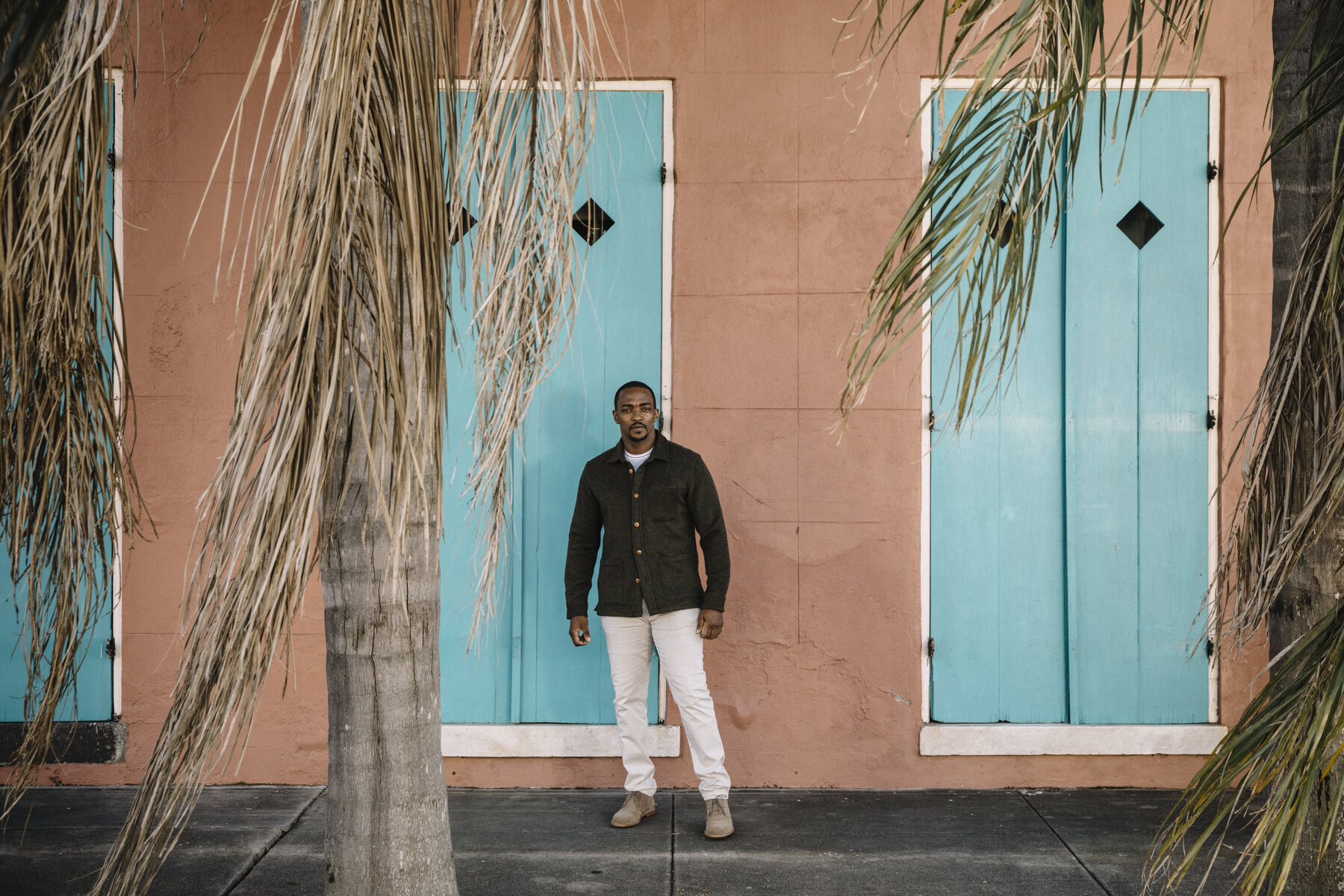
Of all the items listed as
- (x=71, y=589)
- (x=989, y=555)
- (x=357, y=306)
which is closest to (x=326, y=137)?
(x=357, y=306)

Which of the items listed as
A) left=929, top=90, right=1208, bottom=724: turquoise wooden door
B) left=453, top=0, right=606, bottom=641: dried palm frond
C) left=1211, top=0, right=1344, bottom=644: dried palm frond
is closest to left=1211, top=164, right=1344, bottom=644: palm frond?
left=1211, top=0, right=1344, bottom=644: dried palm frond

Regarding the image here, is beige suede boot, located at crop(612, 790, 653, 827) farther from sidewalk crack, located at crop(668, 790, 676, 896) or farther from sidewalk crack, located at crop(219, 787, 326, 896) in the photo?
sidewalk crack, located at crop(219, 787, 326, 896)

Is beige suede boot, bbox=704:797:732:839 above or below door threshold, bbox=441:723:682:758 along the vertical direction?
below

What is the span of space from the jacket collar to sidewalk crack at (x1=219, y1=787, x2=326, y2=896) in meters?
2.06

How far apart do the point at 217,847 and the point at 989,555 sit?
3.62 m

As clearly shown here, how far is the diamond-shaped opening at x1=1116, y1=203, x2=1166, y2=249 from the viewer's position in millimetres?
4707

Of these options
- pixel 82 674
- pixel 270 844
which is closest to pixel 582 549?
pixel 270 844

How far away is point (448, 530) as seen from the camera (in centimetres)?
475

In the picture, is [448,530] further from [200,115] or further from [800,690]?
[200,115]

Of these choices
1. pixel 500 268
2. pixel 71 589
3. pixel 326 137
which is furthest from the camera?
pixel 71 589

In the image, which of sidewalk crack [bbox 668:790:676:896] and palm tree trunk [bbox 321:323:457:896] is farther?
sidewalk crack [bbox 668:790:676:896]

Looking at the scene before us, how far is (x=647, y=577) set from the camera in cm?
418

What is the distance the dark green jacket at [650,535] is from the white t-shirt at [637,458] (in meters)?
0.02

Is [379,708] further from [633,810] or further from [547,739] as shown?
[547,739]
